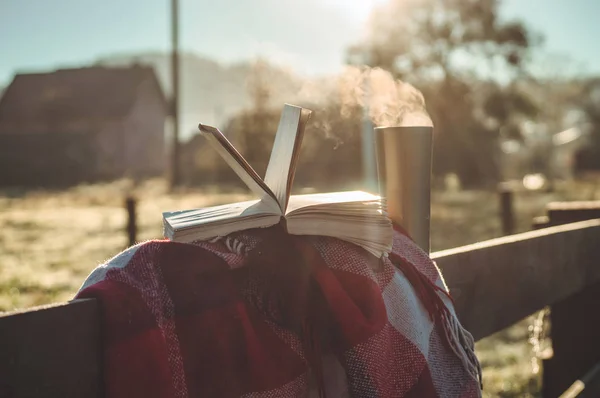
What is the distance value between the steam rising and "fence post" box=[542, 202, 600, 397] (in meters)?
1.21

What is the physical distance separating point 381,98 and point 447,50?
2338cm

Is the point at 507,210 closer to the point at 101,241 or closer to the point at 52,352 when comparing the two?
the point at 101,241

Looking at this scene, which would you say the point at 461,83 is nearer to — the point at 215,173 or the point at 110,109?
the point at 215,173

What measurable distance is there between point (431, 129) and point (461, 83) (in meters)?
23.2

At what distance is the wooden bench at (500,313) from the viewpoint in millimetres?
723

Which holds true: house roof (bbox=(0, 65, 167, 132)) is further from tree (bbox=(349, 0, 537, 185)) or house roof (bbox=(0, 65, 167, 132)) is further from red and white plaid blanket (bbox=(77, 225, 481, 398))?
red and white plaid blanket (bbox=(77, 225, 481, 398))

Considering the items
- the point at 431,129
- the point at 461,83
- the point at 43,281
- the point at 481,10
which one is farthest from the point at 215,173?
the point at 431,129

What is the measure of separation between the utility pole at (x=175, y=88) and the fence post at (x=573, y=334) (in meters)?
18.8

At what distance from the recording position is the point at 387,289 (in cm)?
104

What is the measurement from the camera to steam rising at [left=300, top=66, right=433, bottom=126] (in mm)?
1601

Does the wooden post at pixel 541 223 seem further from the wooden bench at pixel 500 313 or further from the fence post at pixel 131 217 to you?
the fence post at pixel 131 217

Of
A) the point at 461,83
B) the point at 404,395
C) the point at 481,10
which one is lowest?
the point at 404,395

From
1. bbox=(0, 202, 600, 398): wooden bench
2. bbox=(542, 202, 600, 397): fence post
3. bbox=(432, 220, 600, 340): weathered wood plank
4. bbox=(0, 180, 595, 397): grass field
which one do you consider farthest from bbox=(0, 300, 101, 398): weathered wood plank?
bbox=(542, 202, 600, 397): fence post

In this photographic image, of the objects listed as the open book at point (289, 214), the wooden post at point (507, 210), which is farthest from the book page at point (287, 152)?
the wooden post at point (507, 210)
